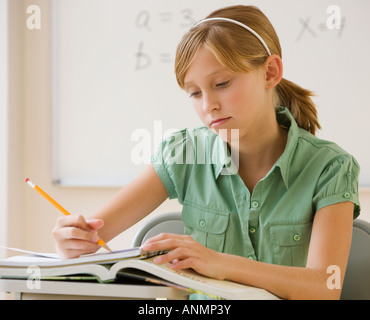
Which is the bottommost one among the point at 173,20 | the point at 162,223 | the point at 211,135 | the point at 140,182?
the point at 162,223

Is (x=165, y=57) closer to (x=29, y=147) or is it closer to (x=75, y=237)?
(x=29, y=147)

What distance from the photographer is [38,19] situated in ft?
7.43

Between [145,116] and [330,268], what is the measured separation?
1.48 m

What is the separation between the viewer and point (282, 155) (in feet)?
3.40

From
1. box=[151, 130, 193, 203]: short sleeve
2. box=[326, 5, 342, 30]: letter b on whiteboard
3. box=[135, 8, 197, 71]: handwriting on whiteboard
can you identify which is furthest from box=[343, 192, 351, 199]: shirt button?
box=[135, 8, 197, 71]: handwriting on whiteboard

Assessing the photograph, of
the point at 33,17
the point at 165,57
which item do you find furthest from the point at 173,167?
the point at 33,17

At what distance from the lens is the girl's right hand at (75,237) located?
31.6 inches

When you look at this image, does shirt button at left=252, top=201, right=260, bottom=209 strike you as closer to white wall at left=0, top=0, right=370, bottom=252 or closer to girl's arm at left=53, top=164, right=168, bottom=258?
girl's arm at left=53, top=164, right=168, bottom=258

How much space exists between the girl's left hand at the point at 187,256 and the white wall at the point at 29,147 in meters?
1.56

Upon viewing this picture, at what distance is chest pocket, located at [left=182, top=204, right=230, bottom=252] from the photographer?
1057mm

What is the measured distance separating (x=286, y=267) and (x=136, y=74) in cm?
159

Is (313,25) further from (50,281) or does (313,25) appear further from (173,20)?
(50,281)

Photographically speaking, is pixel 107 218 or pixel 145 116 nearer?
pixel 107 218

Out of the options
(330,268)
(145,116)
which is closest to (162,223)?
(330,268)
